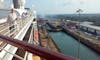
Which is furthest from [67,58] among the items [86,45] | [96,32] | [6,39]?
[96,32]

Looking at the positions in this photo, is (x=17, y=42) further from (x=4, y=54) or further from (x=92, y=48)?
(x=92, y=48)

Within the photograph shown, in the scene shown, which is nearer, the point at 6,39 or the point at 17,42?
the point at 17,42

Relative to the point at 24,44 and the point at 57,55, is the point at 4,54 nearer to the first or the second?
the point at 24,44

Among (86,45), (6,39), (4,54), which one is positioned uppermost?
(6,39)

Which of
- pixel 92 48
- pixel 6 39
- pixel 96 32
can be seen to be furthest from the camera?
pixel 96 32

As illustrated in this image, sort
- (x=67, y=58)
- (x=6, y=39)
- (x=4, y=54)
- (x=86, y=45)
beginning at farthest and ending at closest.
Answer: (x=86, y=45) < (x=4, y=54) < (x=6, y=39) < (x=67, y=58)

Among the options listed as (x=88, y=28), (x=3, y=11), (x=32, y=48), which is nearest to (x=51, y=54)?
(x=32, y=48)

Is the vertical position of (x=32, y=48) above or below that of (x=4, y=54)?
above

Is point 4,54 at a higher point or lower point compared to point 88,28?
higher

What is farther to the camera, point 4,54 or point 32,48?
point 4,54
